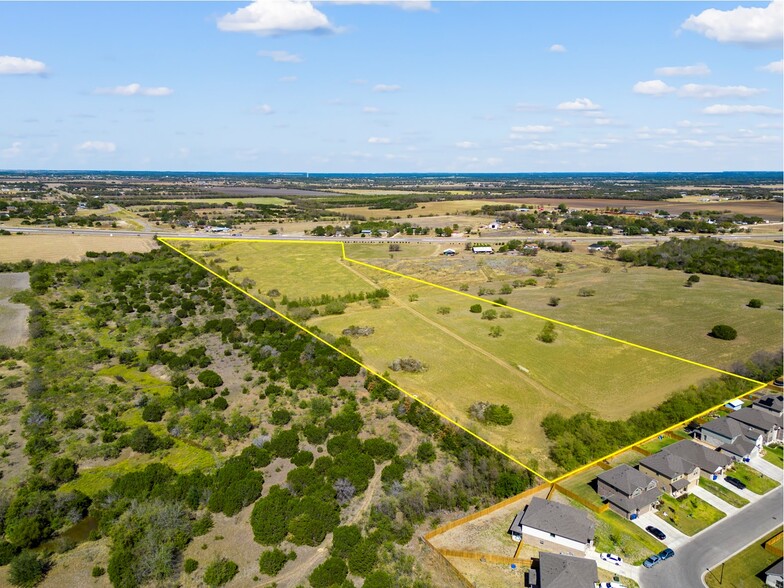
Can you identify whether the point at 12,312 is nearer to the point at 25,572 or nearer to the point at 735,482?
the point at 25,572

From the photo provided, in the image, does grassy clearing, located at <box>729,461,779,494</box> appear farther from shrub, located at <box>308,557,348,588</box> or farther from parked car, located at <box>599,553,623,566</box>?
shrub, located at <box>308,557,348,588</box>

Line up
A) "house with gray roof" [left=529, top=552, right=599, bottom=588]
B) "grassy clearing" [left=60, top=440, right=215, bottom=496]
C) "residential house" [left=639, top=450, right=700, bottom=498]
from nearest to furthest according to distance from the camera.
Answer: "house with gray roof" [left=529, top=552, right=599, bottom=588]
"residential house" [left=639, top=450, right=700, bottom=498]
"grassy clearing" [left=60, top=440, right=215, bottom=496]

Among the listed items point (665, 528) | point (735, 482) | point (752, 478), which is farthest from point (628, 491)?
point (752, 478)

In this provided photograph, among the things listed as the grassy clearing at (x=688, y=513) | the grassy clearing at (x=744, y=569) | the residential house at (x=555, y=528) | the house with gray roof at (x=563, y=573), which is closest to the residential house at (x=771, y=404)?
the grassy clearing at (x=688, y=513)

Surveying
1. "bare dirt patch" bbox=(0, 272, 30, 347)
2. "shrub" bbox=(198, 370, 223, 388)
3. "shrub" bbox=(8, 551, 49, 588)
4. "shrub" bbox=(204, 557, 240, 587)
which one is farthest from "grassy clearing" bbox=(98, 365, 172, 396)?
"shrub" bbox=(204, 557, 240, 587)

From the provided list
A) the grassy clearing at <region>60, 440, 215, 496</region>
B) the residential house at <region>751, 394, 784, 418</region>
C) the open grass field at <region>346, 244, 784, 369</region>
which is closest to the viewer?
the grassy clearing at <region>60, 440, 215, 496</region>

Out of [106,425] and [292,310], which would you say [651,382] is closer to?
[292,310]
